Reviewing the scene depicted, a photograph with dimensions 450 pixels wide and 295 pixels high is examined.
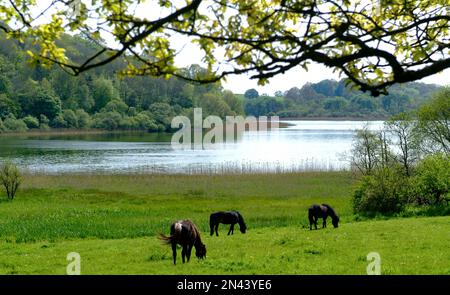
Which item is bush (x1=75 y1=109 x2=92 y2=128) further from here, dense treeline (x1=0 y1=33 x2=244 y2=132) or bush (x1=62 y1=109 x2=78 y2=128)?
bush (x1=62 y1=109 x2=78 y2=128)

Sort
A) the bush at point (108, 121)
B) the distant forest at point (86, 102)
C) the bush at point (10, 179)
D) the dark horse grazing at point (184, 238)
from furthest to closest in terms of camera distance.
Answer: the bush at point (108, 121), the distant forest at point (86, 102), the bush at point (10, 179), the dark horse grazing at point (184, 238)

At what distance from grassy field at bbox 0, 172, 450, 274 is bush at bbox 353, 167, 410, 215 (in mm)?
1288

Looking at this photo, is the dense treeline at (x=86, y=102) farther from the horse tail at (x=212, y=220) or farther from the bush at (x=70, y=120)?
the horse tail at (x=212, y=220)

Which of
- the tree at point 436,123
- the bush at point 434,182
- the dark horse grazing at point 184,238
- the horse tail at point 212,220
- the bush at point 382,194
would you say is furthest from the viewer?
the tree at point 436,123

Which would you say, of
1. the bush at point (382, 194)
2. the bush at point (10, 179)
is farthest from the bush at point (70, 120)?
the bush at point (382, 194)

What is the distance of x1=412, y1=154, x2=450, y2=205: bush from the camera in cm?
3241

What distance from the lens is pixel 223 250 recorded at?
17406 mm

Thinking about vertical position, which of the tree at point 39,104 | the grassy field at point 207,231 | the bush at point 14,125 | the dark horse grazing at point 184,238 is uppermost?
the tree at point 39,104

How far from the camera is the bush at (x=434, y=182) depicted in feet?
106

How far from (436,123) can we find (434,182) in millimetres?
Answer: 22166

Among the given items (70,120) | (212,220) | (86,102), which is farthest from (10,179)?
(86,102)

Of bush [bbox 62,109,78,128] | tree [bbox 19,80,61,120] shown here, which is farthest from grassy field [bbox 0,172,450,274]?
tree [bbox 19,80,61,120]

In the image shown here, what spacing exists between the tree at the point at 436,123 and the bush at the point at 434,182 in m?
18.7
